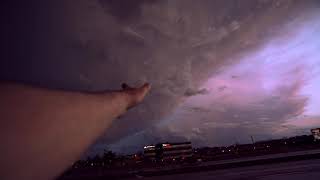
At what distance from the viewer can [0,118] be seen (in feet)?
3.72

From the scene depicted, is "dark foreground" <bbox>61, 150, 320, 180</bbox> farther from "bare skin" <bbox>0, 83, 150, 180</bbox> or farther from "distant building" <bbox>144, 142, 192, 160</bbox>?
"distant building" <bbox>144, 142, 192, 160</bbox>

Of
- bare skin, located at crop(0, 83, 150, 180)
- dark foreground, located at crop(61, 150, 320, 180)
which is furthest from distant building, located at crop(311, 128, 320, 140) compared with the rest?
bare skin, located at crop(0, 83, 150, 180)

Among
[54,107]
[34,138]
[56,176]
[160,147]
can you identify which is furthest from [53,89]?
[160,147]

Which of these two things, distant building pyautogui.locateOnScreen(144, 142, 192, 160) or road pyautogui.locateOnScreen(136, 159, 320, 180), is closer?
road pyautogui.locateOnScreen(136, 159, 320, 180)

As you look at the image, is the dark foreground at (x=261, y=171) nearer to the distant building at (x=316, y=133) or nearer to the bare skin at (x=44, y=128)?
the bare skin at (x=44, y=128)

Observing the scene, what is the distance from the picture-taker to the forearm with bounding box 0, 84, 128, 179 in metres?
1.13

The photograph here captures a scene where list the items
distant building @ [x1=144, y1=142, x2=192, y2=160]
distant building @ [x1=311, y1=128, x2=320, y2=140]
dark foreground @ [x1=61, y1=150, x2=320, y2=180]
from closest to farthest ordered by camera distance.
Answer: dark foreground @ [x1=61, y1=150, x2=320, y2=180] → distant building @ [x1=311, y1=128, x2=320, y2=140] → distant building @ [x1=144, y1=142, x2=192, y2=160]

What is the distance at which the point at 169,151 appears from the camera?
126m

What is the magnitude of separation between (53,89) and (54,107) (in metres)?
0.14

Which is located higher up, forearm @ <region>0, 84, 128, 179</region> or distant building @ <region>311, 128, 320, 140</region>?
distant building @ <region>311, 128, 320, 140</region>

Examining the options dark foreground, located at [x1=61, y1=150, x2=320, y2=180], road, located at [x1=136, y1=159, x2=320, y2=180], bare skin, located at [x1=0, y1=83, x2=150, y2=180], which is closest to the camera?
bare skin, located at [x1=0, y1=83, x2=150, y2=180]

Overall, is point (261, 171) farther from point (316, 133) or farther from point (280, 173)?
point (316, 133)

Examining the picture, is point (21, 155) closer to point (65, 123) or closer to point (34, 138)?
point (34, 138)

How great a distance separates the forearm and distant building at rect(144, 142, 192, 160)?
125802 mm
